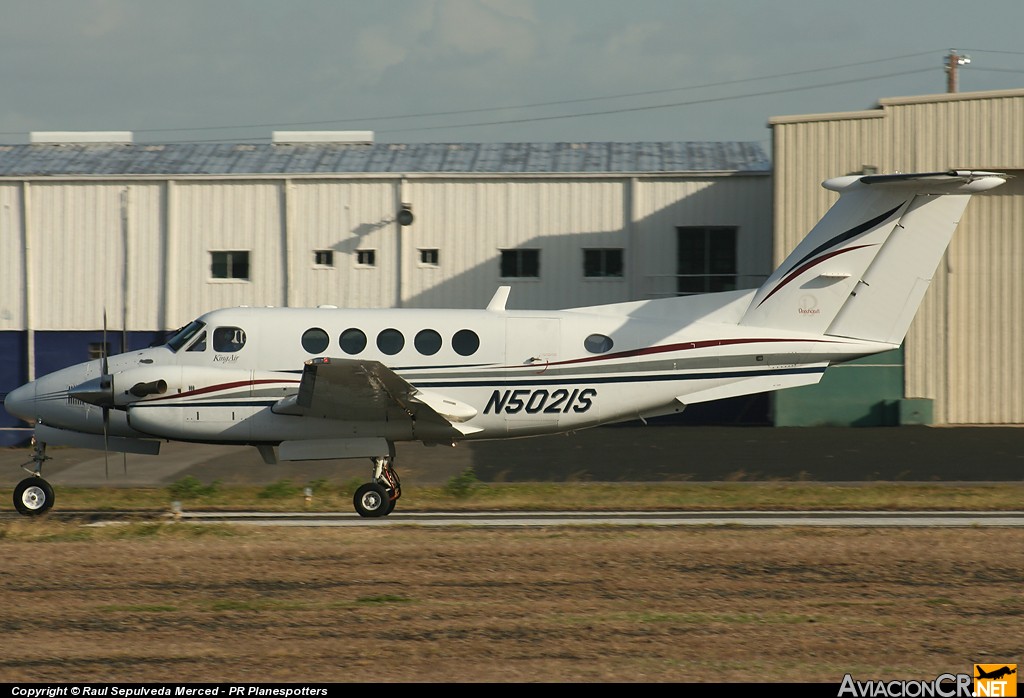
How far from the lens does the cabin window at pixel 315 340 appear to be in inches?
612

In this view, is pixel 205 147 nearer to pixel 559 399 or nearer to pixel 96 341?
pixel 96 341

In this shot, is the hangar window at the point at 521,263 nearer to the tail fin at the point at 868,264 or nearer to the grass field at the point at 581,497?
the grass field at the point at 581,497

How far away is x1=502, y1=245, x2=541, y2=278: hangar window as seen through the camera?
93.8 ft

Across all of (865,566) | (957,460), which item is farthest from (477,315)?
(957,460)

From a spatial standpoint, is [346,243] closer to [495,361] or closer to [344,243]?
[344,243]

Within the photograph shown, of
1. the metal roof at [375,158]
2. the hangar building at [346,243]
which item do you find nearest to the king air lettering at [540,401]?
the hangar building at [346,243]

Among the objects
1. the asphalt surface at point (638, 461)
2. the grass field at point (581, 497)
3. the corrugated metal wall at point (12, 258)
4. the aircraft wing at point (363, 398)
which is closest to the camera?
the aircraft wing at point (363, 398)

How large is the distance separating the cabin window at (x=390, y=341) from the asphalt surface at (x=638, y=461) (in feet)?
15.2

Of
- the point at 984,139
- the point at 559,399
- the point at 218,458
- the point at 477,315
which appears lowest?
the point at 218,458

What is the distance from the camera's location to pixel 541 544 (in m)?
13.5

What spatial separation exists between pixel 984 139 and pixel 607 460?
12684 millimetres

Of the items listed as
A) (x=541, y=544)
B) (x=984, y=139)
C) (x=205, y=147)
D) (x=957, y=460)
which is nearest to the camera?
(x=541, y=544)

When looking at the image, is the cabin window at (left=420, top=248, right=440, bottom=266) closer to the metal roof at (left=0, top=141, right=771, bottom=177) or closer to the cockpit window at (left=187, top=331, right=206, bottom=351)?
the metal roof at (left=0, top=141, right=771, bottom=177)

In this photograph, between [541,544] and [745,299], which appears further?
[745,299]
